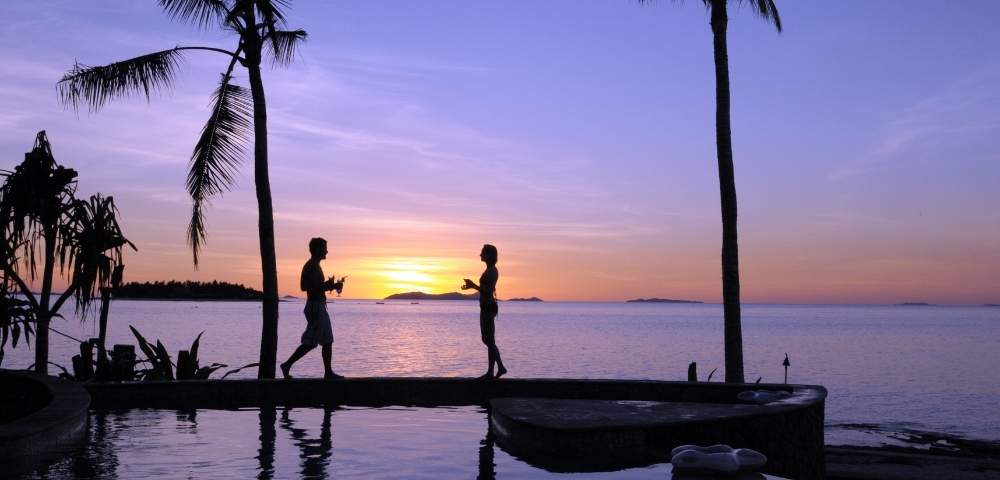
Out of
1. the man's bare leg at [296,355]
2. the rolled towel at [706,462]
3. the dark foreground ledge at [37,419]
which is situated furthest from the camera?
the man's bare leg at [296,355]

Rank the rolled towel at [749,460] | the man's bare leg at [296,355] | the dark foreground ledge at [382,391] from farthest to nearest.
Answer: the man's bare leg at [296,355] < the dark foreground ledge at [382,391] < the rolled towel at [749,460]

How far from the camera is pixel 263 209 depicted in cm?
1639

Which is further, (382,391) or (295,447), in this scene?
(382,391)

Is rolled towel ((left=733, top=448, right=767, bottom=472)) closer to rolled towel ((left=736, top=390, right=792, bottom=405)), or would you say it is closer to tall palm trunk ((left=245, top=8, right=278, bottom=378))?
rolled towel ((left=736, top=390, right=792, bottom=405))

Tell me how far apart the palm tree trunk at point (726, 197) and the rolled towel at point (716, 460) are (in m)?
8.72

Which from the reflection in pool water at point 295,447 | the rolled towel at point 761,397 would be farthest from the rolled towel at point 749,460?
the rolled towel at point 761,397

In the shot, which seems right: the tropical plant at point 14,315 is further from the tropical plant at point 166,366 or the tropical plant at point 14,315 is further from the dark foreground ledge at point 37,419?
the tropical plant at point 166,366

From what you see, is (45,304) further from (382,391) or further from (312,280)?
(382,391)

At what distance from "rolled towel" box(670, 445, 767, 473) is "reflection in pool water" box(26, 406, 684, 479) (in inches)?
22.0

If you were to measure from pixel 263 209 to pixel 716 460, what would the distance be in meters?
11.1

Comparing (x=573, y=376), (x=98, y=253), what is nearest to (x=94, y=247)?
(x=98, y=253)

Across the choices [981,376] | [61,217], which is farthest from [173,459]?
[981,376]

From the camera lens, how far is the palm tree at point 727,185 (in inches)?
638

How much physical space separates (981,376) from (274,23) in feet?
161
